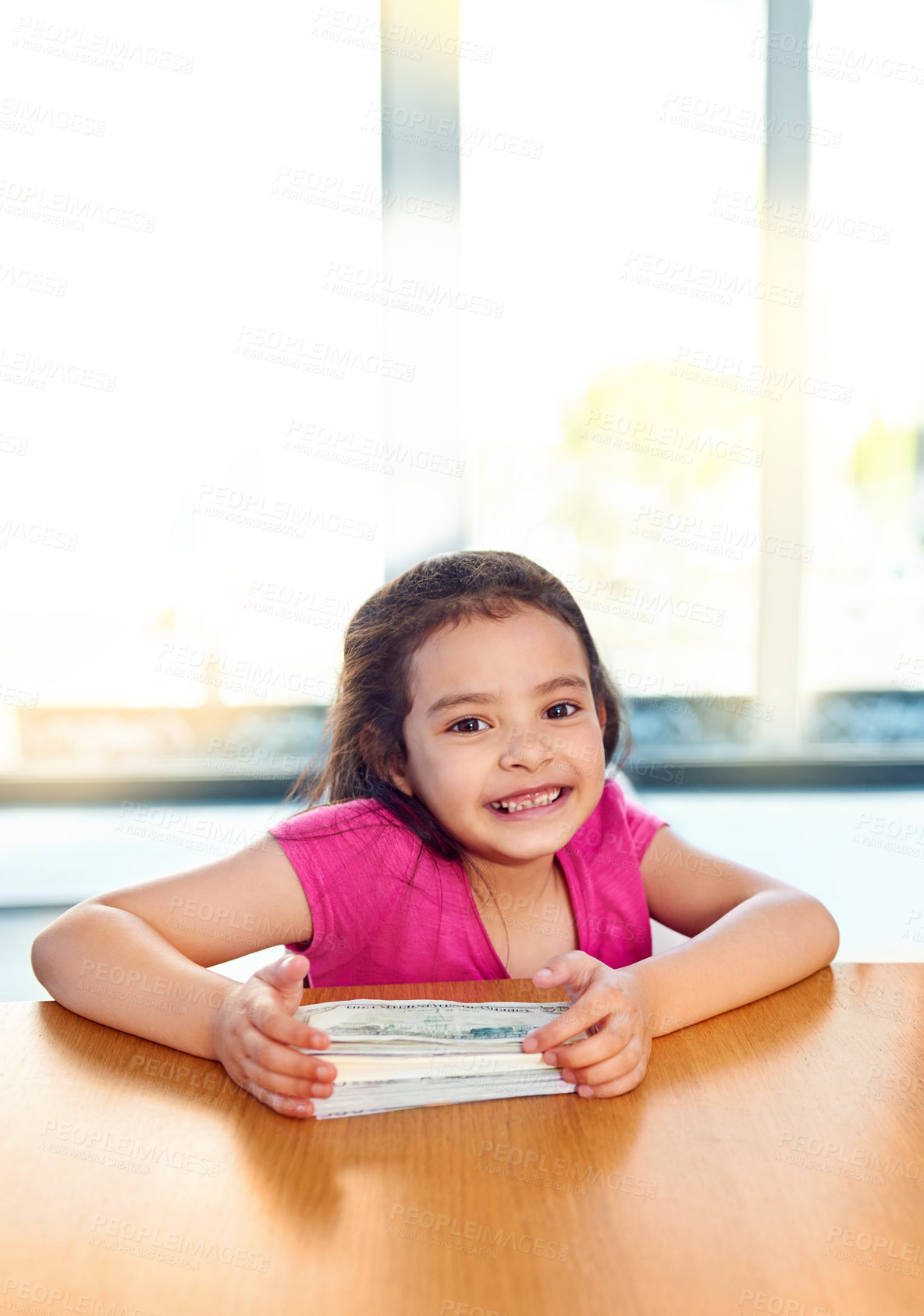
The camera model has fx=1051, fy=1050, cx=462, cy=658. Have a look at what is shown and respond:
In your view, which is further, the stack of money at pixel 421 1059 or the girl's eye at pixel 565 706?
the girl's eye at pixel 565 706

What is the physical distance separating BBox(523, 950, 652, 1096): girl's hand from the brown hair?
0.41m

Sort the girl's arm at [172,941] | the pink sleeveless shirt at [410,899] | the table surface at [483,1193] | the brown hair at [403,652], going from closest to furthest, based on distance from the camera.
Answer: the table surface at [483,1193]
the girl's arm at [172,941]
the pink sleeveless shirt at [410,899]
the brown hair at [403,652]

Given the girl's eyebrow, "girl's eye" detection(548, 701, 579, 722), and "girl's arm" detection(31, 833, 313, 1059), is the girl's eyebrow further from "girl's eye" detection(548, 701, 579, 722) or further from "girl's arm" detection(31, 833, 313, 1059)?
"girl's arm" detection(31, 833, 313, 1059)

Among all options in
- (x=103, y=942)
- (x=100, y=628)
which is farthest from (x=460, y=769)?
(x=100, y=628)

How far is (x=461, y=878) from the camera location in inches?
49.0

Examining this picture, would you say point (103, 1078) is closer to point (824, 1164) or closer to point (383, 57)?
point (824, 1164)

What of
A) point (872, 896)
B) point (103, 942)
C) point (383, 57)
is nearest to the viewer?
point (103, 942)

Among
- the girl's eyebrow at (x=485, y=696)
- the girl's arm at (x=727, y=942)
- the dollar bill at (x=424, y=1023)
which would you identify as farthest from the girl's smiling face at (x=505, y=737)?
the dollar bill at (x=424, y=1023)

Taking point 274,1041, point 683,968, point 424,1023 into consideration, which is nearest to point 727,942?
Result: point 683,968

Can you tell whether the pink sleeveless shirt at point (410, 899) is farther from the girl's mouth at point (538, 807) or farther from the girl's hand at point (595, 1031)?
the girl's hand at point (595, 1031)

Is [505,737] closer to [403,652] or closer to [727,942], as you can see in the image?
[403,652]

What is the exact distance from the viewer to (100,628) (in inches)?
145

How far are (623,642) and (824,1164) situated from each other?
316 cm

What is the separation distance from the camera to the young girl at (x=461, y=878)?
0.90 metres
